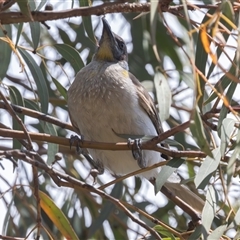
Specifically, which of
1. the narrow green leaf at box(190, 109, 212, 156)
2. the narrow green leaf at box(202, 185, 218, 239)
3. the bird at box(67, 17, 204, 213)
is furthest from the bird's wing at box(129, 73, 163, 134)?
the narrow green leaf at box(190, 109, 212, 156)

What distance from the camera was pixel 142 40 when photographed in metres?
4.14

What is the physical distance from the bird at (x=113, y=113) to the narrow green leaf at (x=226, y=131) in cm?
91

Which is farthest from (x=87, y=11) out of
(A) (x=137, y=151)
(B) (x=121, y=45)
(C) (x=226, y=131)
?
(B) (x=121, y=45)

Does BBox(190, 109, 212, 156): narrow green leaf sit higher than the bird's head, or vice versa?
the bird's head

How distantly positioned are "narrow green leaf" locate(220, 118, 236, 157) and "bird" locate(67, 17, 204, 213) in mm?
912

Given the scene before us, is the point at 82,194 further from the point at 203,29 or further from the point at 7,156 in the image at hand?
the point at 203,29

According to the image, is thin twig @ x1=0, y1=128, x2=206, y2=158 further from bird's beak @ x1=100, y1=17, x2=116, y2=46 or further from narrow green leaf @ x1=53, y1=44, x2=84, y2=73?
bird's beak @ x1=100, y1=17, x2=116, y2=46

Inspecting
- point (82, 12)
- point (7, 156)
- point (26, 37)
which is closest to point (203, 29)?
point (82, 12)

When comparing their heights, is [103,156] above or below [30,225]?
above

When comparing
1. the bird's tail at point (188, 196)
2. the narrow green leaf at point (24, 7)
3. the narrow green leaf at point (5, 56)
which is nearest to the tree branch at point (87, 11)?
the narrow green leaf at point (24, 7)

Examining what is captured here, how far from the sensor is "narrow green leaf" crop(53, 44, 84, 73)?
2812mm

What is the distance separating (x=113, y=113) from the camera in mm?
3037

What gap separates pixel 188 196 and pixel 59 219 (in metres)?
0.87

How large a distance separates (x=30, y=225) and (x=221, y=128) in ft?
6.76
